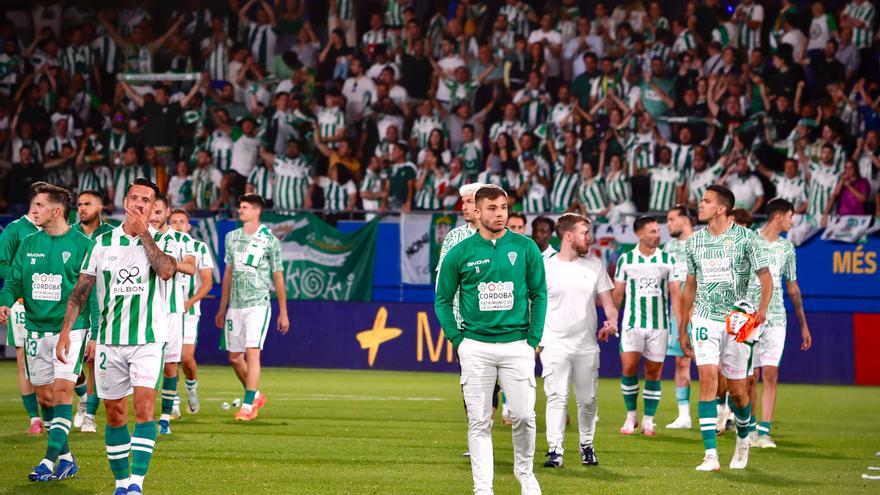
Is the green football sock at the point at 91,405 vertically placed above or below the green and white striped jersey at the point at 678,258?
below

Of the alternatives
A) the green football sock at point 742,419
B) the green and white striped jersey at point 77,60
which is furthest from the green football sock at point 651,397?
the green and white striped jersey at point 77,60

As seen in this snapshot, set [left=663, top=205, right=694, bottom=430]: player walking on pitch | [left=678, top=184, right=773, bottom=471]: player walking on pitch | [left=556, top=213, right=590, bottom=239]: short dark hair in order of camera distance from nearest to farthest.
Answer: [left=678, top=184, right=773, bottom=471]: player walking on pitch → [left=556, top=213, right=590, bottom=239]: short dark hair → [left=663, top=205, right=694, bottom=430]: player walking on pitch

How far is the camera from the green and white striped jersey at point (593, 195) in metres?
Result: 23.6

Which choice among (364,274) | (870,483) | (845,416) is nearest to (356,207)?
(364,274)

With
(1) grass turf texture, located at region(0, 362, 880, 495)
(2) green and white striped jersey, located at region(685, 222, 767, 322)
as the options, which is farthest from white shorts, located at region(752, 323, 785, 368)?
(2) green and white striped jersey, located at region(685, 222, 767, 322)

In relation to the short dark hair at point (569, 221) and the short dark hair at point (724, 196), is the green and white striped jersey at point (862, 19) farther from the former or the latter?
the short dark hair at point (569, 221)

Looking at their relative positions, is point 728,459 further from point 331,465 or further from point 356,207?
point 356,207

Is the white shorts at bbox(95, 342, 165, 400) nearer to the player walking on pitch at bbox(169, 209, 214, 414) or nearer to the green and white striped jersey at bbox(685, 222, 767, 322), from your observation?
the green and white striped jersey at bbox(685, 222, 767, 322)

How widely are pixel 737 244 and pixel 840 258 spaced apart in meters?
11.5

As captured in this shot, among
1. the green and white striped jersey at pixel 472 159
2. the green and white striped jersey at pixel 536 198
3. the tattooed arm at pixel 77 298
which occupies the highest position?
the green and white striped jersey at pixel 472 159

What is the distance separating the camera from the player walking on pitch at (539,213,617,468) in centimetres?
1159

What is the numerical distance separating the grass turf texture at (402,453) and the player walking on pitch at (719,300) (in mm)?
576

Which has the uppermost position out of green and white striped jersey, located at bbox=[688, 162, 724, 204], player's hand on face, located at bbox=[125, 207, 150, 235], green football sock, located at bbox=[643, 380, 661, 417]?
green and white striped jersey, located at bbox=[688, 162, 724, 204]

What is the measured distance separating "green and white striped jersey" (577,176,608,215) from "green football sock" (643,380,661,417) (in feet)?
29.6
